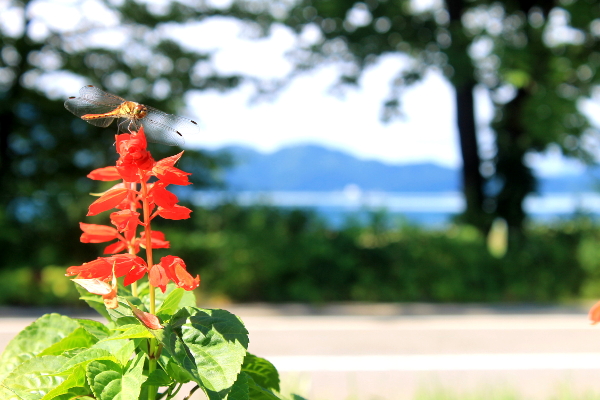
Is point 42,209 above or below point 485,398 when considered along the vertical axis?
above

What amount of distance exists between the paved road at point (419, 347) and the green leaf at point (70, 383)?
3.29 meters

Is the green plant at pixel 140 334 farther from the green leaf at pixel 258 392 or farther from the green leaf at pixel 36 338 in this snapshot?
the green leaf at pixel 36 338

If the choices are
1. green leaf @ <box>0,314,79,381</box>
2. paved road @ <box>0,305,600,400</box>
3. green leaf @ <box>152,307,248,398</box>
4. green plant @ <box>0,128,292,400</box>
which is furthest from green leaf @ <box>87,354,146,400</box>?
paved road @ <box>0,305,600,400</box>

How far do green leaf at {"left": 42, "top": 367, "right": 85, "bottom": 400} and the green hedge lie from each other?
299 inches

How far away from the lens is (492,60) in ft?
32.1

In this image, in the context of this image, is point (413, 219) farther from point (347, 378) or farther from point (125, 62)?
point (125, 62)

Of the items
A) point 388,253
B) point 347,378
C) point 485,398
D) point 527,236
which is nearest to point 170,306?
point 485,398

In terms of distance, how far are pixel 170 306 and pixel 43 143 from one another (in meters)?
Answer: 12.0

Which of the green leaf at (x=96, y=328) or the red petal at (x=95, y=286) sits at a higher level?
the red petal at (x=95, y=286)

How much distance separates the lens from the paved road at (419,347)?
17.0 ft

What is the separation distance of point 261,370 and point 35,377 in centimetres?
49

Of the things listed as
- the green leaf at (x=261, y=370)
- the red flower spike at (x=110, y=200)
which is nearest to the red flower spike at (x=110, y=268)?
the red flower spike at (x=110, y=200)

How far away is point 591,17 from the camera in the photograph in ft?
33.4

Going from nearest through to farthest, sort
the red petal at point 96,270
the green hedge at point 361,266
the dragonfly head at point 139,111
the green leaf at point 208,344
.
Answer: the green leaf at point 208,344 → the red petal at point 96,270 → the dragonfly head at point 139,111 → the green hedge at point 361,266
